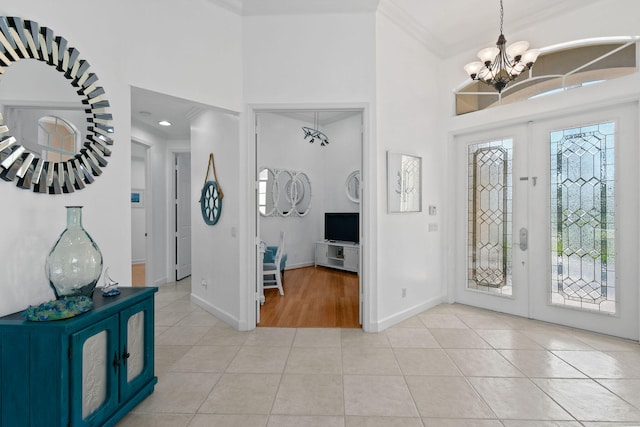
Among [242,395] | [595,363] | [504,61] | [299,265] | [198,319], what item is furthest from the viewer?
[299,265]

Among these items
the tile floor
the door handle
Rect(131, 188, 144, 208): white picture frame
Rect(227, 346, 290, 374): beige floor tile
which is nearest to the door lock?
the door handle

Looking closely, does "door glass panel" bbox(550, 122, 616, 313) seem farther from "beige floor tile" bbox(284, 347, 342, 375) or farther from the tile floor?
"beige floor tile" bbox(284, 347, 342, 375)

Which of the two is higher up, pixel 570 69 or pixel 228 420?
pixel 570 69

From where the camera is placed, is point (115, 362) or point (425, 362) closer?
point (115, 362)

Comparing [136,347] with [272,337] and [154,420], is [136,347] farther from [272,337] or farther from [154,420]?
[272,337]

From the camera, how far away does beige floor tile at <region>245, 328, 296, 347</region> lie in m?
2.89

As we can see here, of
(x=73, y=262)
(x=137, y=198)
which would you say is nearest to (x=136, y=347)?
(x=73, y=262)

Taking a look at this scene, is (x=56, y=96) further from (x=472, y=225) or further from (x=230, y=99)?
(x=472, y=225)

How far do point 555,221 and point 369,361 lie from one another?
2.68 metres

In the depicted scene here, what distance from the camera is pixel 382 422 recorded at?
180 centimetres

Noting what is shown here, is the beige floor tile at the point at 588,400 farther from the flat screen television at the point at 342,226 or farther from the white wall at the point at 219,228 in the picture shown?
the flat screen television at the point at 342,226

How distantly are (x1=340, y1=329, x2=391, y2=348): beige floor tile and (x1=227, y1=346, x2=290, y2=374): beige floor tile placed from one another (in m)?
0.62

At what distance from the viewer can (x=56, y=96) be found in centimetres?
194

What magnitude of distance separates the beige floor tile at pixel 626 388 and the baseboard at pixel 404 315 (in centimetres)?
171
